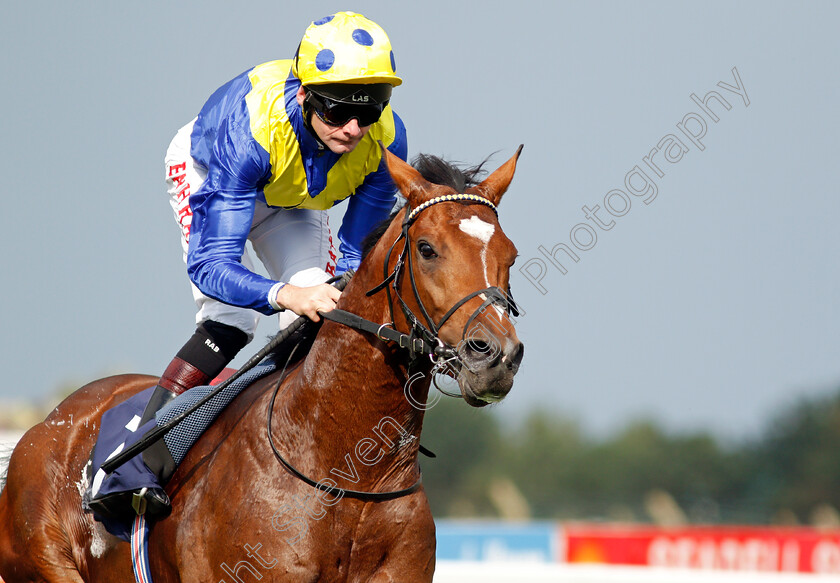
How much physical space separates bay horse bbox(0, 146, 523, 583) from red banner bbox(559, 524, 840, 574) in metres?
9.07

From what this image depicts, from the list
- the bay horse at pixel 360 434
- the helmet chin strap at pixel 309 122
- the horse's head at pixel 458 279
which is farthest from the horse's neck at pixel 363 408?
the helmet chin strap at pixel 309 122

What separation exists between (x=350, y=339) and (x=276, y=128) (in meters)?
1.12

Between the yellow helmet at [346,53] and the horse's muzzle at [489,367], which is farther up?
the yellow helmet at [346,53]

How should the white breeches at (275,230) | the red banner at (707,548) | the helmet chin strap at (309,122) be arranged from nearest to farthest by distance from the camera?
the helmet chin strap at (309,122) → the white breeches at (275,230) → the red banner at (707,548)

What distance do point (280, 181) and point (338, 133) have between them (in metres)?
0.42

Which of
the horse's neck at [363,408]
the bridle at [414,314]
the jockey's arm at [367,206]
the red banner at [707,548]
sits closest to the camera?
the bridle at [414,314]

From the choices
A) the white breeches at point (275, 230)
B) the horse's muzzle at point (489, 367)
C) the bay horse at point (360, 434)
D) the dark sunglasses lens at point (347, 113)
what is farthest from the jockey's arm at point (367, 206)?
the horse's muzzle at point (489, 367)

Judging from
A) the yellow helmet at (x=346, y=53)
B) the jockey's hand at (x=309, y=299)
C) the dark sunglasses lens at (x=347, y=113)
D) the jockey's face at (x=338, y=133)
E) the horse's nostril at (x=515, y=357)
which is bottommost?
the jockey's hand at (x=309, y=299)

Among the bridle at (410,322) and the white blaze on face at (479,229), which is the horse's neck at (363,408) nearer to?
the bridle at (410,322)

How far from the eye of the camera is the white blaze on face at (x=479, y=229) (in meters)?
3.24

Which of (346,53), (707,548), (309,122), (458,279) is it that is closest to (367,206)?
(309,122)

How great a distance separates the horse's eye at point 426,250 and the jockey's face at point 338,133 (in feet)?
3.14

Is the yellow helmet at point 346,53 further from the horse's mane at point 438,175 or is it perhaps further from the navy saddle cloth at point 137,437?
the navy saddle cloth at point 137,437

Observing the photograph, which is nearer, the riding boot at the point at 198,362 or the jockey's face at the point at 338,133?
the jockey's face at the point at 338,133
